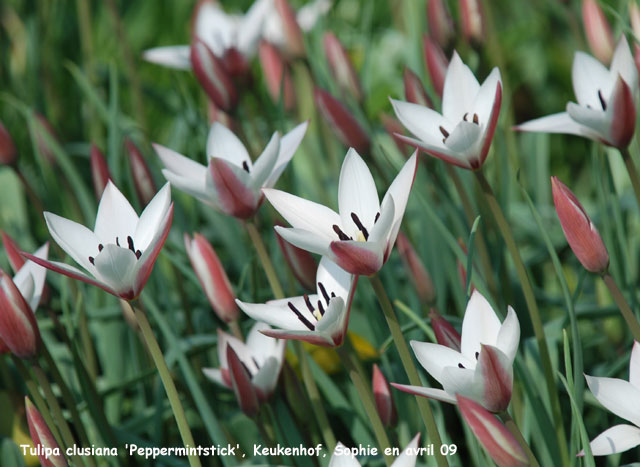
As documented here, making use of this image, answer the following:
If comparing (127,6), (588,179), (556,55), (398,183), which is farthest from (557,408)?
(127,6)

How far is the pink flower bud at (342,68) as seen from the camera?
4.82 feet

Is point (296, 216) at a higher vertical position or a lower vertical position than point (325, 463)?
higher

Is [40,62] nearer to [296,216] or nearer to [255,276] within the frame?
[255,276]

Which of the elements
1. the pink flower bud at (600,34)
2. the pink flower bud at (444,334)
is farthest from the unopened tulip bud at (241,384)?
the pink flower bud at (600,34)

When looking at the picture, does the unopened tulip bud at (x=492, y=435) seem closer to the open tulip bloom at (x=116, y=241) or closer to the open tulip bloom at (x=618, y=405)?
the open tulip bloom at (x=618, y=405)

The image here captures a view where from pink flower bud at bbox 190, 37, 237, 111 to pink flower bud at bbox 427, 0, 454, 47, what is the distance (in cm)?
38

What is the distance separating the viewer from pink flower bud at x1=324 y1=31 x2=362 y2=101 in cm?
147

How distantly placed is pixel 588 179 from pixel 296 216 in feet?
4.46

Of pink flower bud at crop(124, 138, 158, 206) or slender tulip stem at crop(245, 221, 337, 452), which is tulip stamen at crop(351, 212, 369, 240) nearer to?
slender tulip stem at crop(245, 221, 337, 452)

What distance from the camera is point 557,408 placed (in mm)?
929

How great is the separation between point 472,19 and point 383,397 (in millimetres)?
706

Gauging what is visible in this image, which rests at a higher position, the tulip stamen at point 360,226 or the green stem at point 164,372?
the tulip stamen at point 360,226

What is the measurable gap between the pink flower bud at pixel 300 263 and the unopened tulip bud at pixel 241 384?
129 millimetres

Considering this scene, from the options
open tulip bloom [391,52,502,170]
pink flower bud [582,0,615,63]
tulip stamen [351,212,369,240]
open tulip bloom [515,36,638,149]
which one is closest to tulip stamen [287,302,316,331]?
tulip stamen [351,212,369,240]
